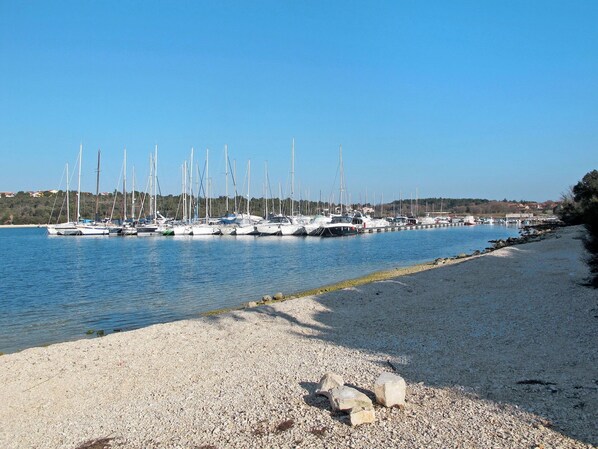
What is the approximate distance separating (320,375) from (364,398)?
2002 mm

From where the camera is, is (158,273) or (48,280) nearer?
(48,280)

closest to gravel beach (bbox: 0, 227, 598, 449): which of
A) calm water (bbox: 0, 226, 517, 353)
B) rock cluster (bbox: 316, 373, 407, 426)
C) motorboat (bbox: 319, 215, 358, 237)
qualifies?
Answer: rock cluster (bbox: 316, 373, 407, 426)

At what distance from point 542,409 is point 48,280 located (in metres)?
30.1

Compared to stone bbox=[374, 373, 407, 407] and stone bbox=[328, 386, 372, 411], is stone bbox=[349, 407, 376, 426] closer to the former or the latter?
stone bbox=[328, 386, 372, 411]

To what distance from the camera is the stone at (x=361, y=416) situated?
21.9ft

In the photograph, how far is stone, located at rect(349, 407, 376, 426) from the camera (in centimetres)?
666

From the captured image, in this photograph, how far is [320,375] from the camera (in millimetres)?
8930

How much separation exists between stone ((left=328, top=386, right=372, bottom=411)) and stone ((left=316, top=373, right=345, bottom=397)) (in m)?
0.42

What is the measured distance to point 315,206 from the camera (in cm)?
13238

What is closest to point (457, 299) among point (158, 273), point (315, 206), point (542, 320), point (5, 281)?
point (542, 320)

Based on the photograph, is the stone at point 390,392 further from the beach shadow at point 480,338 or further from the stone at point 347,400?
the beach shadow at point 480,338

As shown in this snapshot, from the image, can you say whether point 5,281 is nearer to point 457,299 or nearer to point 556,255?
point 457,299

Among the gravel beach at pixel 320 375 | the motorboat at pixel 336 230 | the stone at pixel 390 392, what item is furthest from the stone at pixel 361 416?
the motorboat at pixel 336 230

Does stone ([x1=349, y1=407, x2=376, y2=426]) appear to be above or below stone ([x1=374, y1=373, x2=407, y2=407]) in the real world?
below
